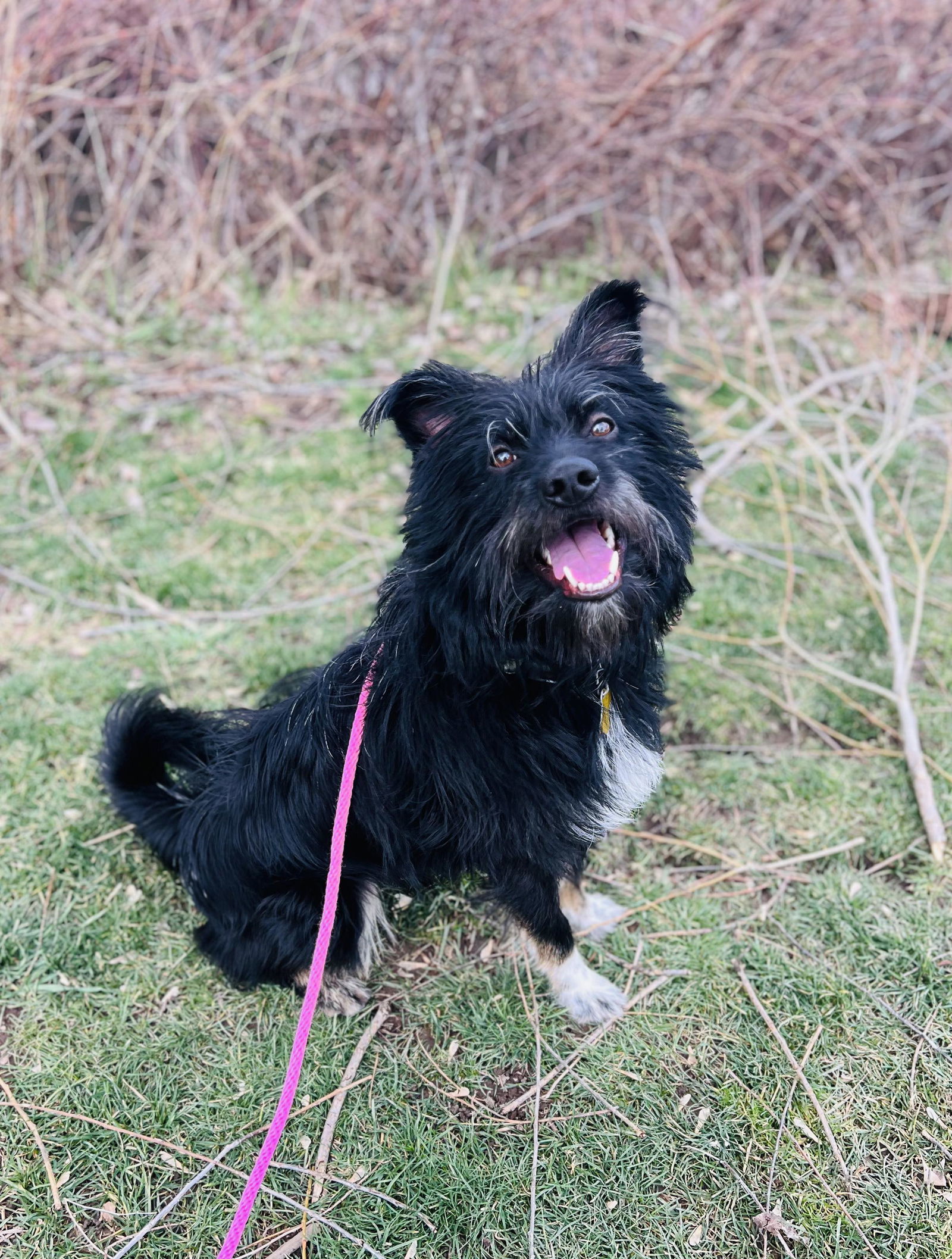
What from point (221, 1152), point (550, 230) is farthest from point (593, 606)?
point (550, 230)

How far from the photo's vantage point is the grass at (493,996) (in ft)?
7.63

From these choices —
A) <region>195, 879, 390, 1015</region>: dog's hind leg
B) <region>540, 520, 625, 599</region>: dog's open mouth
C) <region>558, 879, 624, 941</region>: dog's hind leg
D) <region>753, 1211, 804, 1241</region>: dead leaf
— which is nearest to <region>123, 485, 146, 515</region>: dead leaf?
<region>195, 879, 390, 1015</region>: dog's hind leg

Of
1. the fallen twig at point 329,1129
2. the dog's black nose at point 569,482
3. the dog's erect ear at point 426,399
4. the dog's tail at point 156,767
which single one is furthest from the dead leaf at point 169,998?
the dog's black nose at point 569,482

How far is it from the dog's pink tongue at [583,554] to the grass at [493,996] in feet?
4.62

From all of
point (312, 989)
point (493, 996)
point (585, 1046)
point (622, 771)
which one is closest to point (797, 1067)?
point (585, 1046)

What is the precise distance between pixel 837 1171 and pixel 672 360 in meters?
4.48

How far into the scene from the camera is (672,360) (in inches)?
220

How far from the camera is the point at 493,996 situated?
2.78m

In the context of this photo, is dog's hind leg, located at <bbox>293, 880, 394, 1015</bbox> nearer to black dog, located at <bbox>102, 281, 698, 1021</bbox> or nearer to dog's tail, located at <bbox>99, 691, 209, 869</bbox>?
black dog, located at <bbox>102, 281, 698, 1021</bbox>

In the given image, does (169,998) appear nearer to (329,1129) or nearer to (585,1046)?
(329,1129)

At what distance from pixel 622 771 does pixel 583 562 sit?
72 cm

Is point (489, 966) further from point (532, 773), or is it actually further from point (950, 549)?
point (950, 549)

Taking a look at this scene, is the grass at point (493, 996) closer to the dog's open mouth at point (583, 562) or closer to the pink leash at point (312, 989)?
the pink leash at point (312, 989)

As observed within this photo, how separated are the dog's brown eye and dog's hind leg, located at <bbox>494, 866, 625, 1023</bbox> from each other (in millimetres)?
1174
